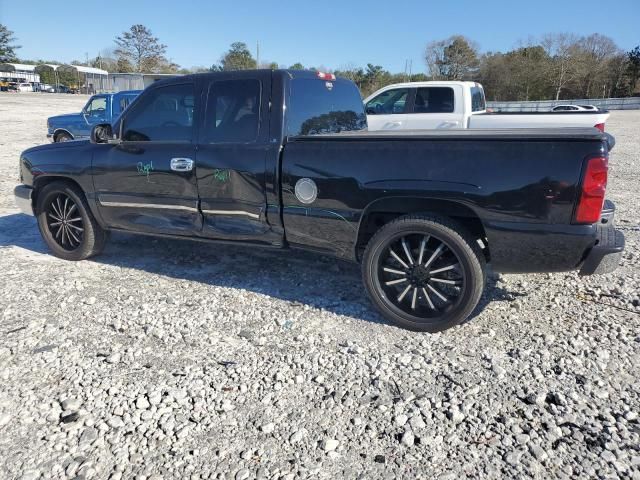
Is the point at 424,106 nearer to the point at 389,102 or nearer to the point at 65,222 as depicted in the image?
the point at 389,102

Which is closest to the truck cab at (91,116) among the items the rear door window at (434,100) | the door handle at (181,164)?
the rear door window at (434,100)

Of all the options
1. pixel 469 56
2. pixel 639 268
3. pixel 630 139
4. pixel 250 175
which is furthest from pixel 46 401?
pixel 469 56

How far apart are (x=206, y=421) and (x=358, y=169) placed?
1.96m

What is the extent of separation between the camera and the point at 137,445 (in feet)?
7.93

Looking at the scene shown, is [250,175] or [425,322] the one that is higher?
[250,175]

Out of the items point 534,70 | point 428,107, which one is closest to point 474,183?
point 428,107

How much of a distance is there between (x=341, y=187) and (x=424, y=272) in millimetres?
876

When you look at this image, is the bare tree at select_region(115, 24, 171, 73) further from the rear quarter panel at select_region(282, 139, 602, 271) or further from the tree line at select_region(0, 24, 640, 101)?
the rear quarter panel at select_region(282, 139, 602, 271)

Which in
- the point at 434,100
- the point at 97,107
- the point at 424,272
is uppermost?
the point at 434,100

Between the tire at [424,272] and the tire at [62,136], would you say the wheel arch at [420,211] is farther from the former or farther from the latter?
the tire at [62,136]

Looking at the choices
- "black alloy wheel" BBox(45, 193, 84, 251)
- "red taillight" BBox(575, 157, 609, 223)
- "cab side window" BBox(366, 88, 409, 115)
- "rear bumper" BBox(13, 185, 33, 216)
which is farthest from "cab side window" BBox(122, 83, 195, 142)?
"cab side window" BBox(366, 88, 409, 115)

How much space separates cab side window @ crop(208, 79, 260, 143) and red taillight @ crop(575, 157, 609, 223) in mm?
2422

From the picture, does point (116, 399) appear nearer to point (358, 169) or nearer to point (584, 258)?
point (358, 169)

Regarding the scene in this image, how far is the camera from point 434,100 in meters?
10.1
